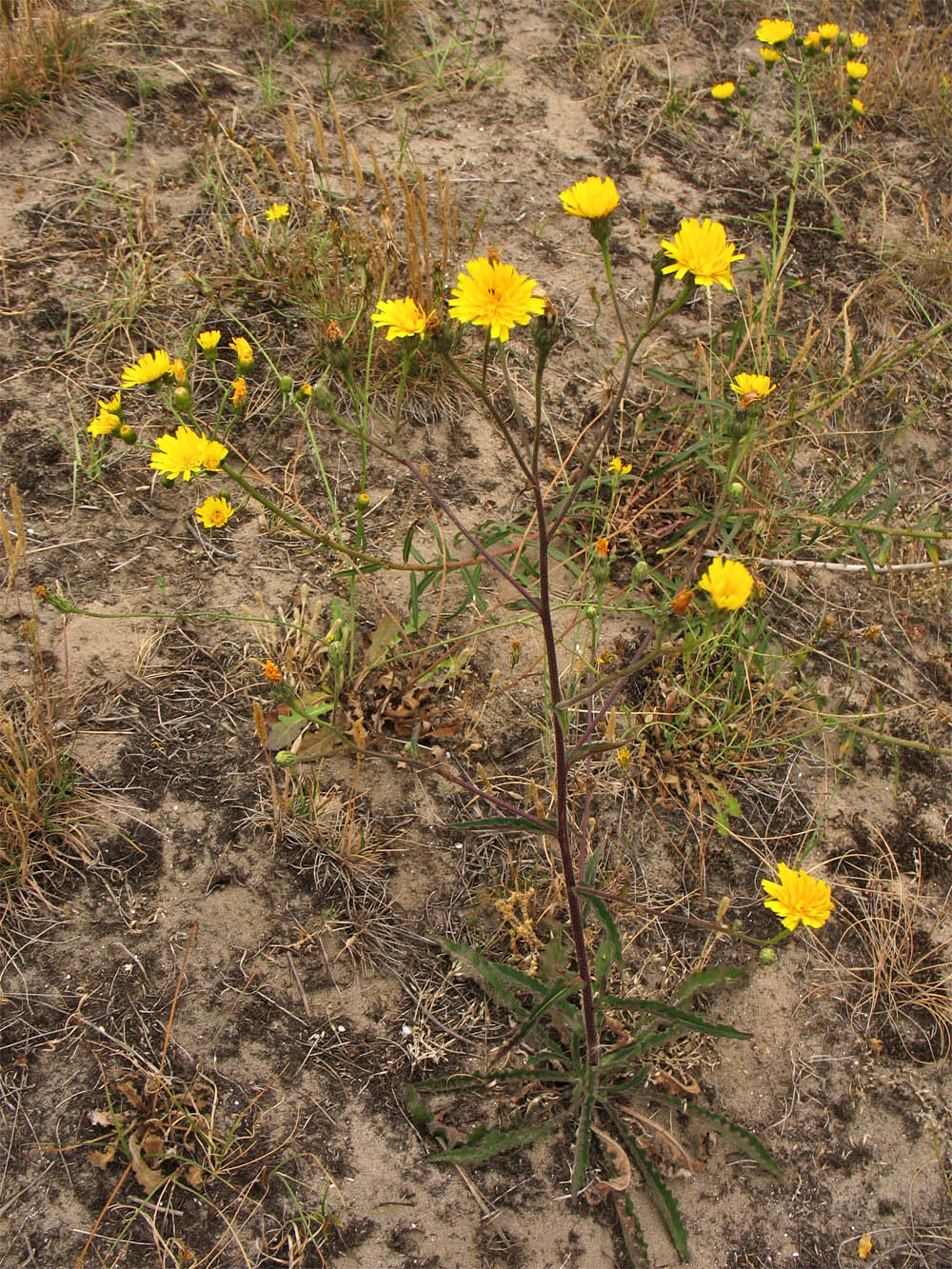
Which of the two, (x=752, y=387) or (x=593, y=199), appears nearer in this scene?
(x=593, y=199)

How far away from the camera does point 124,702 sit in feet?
7.10

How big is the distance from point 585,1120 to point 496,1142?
175mm

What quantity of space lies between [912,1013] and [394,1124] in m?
1.19

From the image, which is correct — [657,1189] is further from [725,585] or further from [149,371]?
[149,371]

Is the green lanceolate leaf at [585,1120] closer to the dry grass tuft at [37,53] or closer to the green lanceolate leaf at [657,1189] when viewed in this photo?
the green lanceolate leaf at [657,1189]

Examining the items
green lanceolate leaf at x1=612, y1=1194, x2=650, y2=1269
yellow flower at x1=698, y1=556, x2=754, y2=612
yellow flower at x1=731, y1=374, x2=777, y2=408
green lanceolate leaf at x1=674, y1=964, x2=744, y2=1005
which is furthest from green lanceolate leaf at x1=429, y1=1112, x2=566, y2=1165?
yellow flower at x1=731, y1=374, x2=777, y2=408

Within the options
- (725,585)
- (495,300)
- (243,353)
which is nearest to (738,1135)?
(725,585)

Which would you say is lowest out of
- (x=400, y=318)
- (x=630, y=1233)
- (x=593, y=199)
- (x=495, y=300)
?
(x=630, y=1233)

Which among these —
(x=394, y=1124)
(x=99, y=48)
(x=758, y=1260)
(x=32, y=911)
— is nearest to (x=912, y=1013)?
(x=758, y=1260)

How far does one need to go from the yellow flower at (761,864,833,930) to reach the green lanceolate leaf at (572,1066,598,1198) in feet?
1.54

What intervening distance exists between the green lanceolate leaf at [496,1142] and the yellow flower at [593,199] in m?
1.67

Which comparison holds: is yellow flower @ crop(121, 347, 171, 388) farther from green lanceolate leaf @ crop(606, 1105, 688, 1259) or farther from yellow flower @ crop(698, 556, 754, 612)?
green lanceolate leaf @ crop(606, 1105, 688, 1259)

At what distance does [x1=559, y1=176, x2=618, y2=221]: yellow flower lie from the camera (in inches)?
64.1

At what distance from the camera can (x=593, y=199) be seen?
1643 mm
